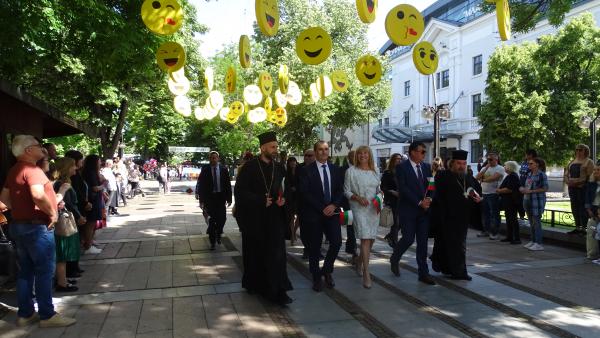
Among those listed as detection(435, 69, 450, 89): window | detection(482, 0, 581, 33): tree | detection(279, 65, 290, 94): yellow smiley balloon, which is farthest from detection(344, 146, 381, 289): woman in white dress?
detection(435, 69, 450, 89): window

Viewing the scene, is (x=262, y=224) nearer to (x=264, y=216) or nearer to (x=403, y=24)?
(x=264, y=216)

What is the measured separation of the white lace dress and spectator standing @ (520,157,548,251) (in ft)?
13.0

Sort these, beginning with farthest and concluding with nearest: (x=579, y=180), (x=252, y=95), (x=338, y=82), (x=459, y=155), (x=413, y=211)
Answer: (x=252, y=95) → (x=338, y=82) → (x=579, y=180) → (x=459, y=155) → (x=413, y=211)

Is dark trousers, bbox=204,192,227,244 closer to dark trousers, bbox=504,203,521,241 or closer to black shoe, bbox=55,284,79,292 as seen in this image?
black shoe, bbox=55,284,79,292

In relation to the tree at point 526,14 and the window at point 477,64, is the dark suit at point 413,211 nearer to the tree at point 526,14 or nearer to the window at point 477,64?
the tree at point 526,14

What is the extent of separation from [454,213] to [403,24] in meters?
2.81

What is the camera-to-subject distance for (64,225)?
5871 millimetres

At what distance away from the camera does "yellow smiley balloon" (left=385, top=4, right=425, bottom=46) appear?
703cm

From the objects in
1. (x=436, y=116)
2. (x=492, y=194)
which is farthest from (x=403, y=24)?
(x=436, y=116)

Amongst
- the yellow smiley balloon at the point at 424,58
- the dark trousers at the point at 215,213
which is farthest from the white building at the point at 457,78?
the dark trousers at the point at 215,213

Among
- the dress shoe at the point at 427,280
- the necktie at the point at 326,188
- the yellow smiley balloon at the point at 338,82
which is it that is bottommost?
the dress shoe at the point at 427,280

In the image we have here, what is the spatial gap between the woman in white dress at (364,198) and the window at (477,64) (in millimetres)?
33178

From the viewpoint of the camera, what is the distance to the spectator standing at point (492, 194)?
1028cm

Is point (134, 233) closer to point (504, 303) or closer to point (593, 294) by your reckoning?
point (504, 303)
